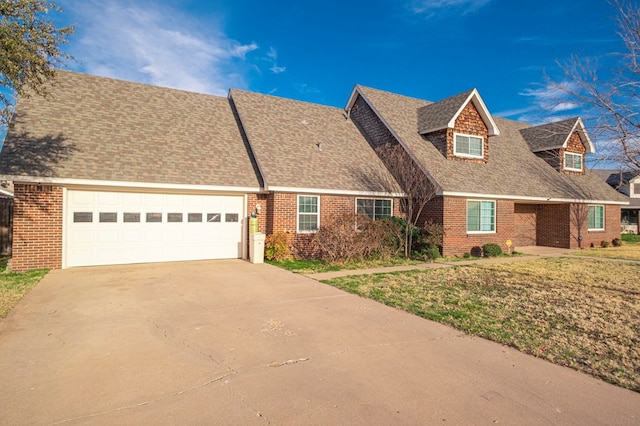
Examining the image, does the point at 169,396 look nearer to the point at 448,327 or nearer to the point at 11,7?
the point at 448,327

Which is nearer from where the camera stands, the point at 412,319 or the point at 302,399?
the point at 302,399


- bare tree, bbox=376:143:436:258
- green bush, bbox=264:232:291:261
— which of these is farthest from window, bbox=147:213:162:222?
bare tree, bbox=376:143:436:258

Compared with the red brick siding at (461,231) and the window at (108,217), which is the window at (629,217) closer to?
the red brick siding at (461,231)

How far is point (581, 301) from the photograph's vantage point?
807cm

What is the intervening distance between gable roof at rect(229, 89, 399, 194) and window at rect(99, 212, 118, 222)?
4915 millimetres

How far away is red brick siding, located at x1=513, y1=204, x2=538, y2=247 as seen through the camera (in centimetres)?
2047

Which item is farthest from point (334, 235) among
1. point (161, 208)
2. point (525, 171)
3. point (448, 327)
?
point (525, 171)

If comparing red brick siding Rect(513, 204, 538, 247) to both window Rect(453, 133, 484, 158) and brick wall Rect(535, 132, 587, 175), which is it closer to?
brick wall Rect(535, 132, 587, 175)

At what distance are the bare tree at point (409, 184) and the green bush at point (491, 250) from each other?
9.53 ft

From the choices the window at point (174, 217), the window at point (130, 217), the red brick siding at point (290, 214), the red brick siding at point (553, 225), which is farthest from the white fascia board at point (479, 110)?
the window at point (130, 217)

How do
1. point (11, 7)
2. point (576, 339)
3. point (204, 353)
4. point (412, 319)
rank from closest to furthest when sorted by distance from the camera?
point (204, 353) < point (576, 339) < point (412, 319) < point (11, 7)

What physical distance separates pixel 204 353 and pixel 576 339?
213 inches

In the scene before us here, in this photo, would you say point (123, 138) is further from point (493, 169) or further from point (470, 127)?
point (493, 169)

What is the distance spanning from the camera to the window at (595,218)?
2122 centimetres
